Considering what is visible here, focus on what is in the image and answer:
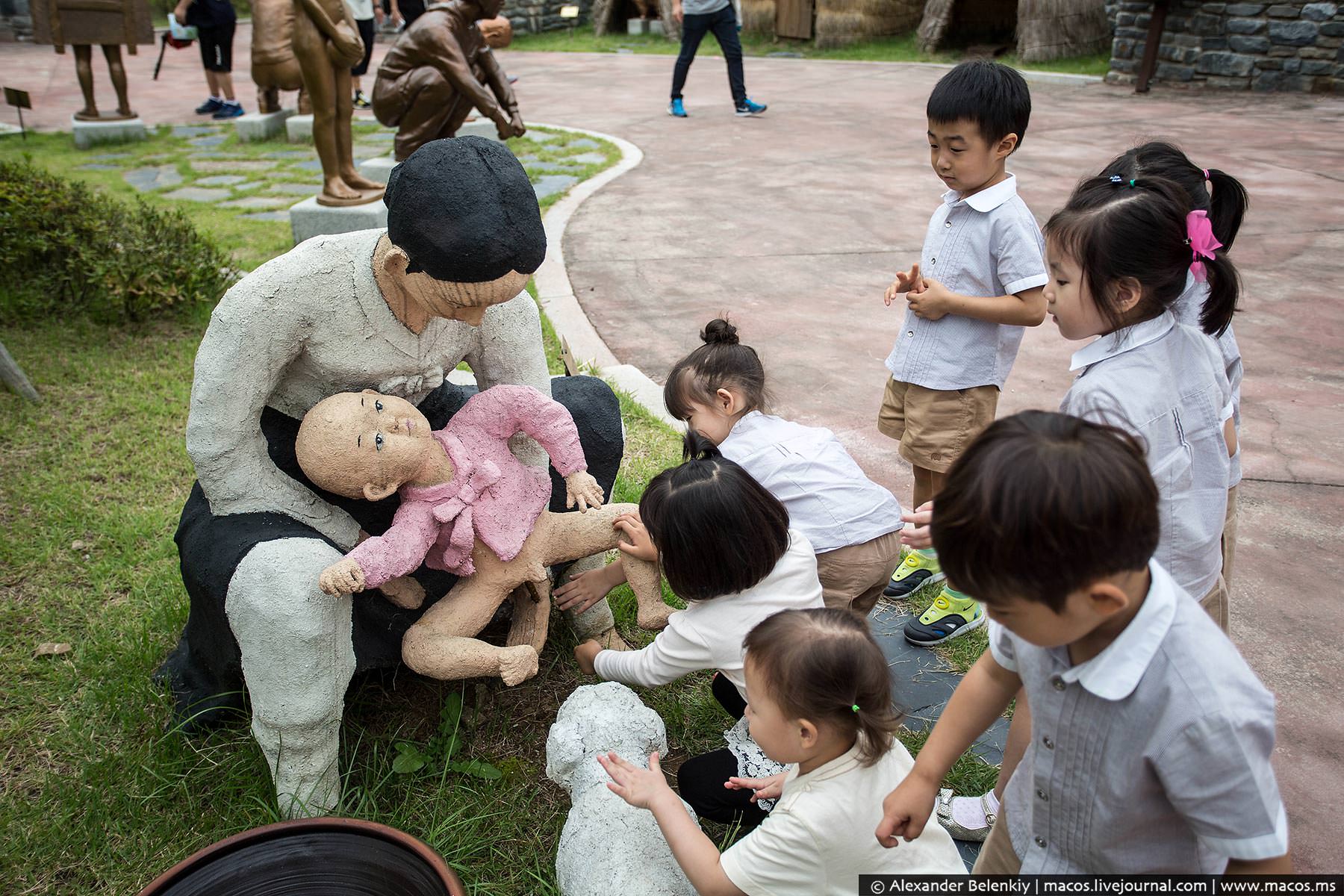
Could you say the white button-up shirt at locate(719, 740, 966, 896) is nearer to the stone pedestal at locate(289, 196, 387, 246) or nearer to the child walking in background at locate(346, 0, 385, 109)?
the stone pedestal at locate(289, 196, 387, 246)

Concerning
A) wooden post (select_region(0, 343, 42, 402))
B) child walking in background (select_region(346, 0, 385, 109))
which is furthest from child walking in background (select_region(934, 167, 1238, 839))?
child walking in background (select_region(346, 0, 385, 109))

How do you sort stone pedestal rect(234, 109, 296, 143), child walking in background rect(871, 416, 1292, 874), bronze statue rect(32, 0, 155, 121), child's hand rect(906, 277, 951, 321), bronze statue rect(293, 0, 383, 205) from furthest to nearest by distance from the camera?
1. stone pedestal rect(234, 109, 296, 143)
2. bronze statue rect(32, 0, 155, 121)
3. bronze statue rect(293, 0, 383, 205)
4. child's hand rect(906, 277, 951, 321)
5. child walking in background rect(871, 416, 1292, 874)

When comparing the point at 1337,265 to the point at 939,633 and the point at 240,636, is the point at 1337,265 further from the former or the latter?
the point at 240,636

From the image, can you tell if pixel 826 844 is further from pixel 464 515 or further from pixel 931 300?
pixel 931 300

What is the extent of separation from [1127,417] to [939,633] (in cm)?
121

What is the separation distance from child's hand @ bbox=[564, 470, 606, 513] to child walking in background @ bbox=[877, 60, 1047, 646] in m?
1.10

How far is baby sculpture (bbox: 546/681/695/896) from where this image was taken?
1916 mm

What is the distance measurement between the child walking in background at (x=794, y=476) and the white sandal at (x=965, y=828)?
0.54 metres

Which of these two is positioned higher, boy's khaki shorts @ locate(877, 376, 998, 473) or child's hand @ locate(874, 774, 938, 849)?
boy's khaki shorts @ locate(877, 376, 998, 473)

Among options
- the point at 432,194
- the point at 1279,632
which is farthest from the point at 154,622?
the point at 1279,632

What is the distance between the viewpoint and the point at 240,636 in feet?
6.78

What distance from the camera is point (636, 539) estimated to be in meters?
2.39

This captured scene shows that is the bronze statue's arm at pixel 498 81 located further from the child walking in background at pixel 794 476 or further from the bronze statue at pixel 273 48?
the child walking in background at pixel 794 476

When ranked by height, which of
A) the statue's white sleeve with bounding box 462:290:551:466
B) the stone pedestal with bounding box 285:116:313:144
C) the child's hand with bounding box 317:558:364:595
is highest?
the stone pedestal with bounding box 285:116:313:144
